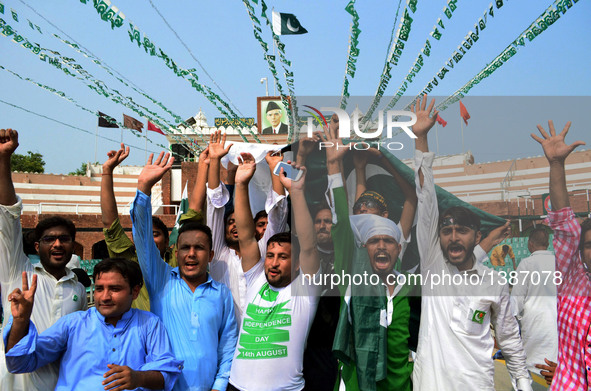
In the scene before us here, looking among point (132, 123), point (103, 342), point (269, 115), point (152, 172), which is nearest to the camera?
point (103, 342)

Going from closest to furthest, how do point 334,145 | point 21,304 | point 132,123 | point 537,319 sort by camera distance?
1. point 21,304
2. point 334,145
3. point 537,319
4. point 132,123

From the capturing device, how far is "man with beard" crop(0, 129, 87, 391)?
2982 mm

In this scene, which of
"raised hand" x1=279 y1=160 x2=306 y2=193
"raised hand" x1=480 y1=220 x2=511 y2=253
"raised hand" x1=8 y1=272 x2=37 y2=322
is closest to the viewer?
"raised hand" x1=8 y1=272 x2=37 y2=322

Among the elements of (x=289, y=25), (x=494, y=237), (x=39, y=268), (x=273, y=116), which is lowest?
(x=39, y=268)

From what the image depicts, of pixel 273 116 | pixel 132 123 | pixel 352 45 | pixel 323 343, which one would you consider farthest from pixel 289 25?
pixel 273 116

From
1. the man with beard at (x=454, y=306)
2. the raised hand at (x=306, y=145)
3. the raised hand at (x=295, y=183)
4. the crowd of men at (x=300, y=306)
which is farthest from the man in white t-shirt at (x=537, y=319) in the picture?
the raised hand at (x=295, y=183)

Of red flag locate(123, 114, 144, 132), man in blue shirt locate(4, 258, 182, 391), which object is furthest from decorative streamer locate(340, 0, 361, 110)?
red flag locate(123, 114, 144, 132)

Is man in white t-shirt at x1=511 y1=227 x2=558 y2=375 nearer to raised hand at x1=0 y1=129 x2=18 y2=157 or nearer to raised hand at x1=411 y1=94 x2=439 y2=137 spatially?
raised hand at x1=411 y1=94 x2=439 y2=137

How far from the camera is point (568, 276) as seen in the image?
3041 mm

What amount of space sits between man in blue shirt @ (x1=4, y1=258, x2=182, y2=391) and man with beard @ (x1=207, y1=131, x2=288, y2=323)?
2.61ft

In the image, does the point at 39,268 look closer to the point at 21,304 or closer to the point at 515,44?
the point at 21,304

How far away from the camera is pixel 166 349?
9.35ft

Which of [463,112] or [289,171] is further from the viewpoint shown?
[463,112]

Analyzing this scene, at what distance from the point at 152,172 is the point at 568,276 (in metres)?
2.76
